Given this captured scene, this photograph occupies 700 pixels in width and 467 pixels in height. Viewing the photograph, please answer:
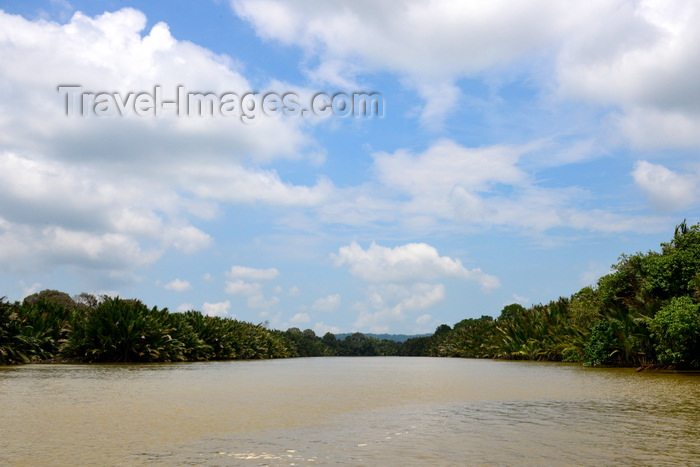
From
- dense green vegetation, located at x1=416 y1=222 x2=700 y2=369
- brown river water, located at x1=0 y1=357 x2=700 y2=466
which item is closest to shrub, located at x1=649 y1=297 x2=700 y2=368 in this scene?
dense green vegetation, located at x1=416 y1=222 x2=700 y2=369

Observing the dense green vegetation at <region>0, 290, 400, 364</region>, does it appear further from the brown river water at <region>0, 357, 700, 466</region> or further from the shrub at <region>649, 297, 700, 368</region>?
the shrub at <region>649, 297, 700, 368</region>

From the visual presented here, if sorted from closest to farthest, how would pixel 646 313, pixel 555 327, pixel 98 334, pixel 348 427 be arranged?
pixel 348 427 < pixel 646 313 < pixel 98 334 < pixel 555 327

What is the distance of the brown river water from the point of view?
5.66 m

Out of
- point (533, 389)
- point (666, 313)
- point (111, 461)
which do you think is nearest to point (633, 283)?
point (666, 313)

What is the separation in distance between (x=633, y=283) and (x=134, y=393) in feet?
73.0

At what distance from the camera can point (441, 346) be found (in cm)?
8112

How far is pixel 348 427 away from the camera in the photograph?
7.81m

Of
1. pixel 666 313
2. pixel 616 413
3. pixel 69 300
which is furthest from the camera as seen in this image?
pixel 69 300

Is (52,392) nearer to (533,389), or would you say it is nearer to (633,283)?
(533,389)

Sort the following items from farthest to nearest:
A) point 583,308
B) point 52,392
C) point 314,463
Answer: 1. point 583,308
2. point 52,392
3. point 314,463

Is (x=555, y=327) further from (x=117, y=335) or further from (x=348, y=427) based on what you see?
(x=348, y=427)

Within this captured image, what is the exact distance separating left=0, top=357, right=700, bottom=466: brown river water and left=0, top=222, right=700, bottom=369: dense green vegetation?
897cm

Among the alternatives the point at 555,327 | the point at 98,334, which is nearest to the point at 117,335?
the point at 98,334

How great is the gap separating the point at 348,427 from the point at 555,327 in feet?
113
